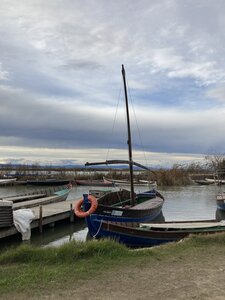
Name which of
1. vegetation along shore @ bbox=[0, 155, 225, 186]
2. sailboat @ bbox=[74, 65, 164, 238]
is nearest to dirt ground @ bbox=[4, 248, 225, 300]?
sailboat @ bbox=[74, 65, 164, 238]

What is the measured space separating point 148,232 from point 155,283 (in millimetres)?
6197

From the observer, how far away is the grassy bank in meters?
6.43

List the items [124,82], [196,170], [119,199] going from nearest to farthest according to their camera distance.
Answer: [124,82], [119,199], [196,170]

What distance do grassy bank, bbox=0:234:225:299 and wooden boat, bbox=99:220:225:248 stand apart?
269cm

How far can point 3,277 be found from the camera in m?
6.86

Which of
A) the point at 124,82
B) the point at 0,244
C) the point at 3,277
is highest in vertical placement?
the point at 124,82

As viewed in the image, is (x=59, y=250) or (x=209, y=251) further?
(x=209, y=251)

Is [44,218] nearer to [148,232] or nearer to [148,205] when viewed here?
[148,205]

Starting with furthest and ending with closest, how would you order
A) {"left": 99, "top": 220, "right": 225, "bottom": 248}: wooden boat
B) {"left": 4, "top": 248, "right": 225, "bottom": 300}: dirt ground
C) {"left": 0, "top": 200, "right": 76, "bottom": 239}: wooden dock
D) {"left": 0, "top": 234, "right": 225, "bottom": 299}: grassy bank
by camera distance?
{"left": 0, "top": 200, "right": 76, "bottom": 239}: wooden dock → {"left": 99, "top": 220, "right": 225, "bottom": 248}: wooden boat → {"left": 0, "top": 234, "right": 225, "bottom": 299}: grassy bank → {"left": 4, "top": 248, "right": 225, "bottom": 300}: dirt ground

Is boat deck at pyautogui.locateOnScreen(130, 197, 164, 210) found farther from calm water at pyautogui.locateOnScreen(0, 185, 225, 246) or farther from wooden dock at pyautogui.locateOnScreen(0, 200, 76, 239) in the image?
wooden dock at pyautogui.locateOnScreen(0, 200, 76, 239)

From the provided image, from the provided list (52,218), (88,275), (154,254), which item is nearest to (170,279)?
(88,275)

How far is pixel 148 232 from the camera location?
1265 cm

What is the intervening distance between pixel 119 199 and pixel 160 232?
9.99 metres

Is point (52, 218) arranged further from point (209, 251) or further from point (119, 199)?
point (209, 251)
